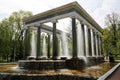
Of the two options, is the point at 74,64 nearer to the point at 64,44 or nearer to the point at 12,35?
the point at 64,44

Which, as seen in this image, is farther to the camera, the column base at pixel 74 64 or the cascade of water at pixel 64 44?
the cascade of water at pixel 64 44

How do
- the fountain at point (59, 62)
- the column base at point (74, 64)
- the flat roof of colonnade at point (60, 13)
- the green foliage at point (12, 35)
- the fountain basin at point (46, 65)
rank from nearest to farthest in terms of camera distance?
the fountain at point (59, 62)
the fountain basin at point (46, 65)
the column base at point (74, 64)
the flat roof of colonnade at point (60, 13)
the green foliage at point (12, 35)

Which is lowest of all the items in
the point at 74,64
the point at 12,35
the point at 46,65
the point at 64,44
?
the point at 74,64

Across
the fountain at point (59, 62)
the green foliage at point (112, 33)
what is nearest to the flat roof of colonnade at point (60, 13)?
the fountain at point (59, 62)

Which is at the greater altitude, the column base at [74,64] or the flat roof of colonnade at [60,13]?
the flat roof of colonnade at [60,13]

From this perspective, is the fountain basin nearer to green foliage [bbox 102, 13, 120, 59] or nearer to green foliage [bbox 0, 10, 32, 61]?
green foliage [bbox 0, 10, 32, 61]

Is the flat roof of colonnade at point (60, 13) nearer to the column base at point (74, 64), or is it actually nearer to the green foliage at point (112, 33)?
the column base at point (74, 64)

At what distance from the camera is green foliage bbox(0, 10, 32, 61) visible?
1291 inches

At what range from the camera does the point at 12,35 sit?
34.8 metres

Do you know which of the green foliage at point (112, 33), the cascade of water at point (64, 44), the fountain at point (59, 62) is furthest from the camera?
the green foliage at point (112, 33)

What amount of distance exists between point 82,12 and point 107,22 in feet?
67.5

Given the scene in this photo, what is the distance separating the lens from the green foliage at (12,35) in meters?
32.8

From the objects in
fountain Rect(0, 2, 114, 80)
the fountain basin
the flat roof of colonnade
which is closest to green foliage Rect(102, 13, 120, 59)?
fountain Rect(0, 2, 114, 80)

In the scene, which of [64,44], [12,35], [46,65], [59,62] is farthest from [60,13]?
[12,35]
